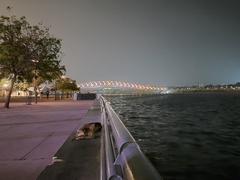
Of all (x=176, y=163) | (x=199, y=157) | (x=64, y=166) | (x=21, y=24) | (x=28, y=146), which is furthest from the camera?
(x=21, y=24)

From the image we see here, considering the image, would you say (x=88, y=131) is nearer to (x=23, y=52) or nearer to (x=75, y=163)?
(x=75, y=163)

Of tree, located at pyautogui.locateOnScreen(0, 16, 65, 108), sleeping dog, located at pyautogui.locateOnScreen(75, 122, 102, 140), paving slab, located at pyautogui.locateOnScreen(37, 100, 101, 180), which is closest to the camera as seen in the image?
paving slab, located at pyautogui.locateOnScreen(37, 100, 101, 180)

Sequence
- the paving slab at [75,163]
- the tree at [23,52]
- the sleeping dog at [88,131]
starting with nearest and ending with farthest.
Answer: the paving slab at [75,163] → the sleeping dog at [88,131] → the tree at [23,52]

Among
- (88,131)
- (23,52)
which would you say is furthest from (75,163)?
(23,52)

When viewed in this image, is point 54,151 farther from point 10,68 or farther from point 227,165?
point 10,68

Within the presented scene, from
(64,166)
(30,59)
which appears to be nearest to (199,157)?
(64,166)

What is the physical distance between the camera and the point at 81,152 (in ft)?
23.6

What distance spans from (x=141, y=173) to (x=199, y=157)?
1484 cm

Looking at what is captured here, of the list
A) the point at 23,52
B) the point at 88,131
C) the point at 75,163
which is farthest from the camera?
the point at 23,52

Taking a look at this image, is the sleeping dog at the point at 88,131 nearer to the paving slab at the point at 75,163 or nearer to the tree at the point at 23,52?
the paving slab at the point at 75,163

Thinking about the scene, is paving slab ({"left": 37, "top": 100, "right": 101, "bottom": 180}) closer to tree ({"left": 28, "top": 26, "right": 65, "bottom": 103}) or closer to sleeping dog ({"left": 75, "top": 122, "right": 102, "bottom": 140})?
sleeping dog ({"left": 75, "top": 122, "right": 102, "bottom": 140})

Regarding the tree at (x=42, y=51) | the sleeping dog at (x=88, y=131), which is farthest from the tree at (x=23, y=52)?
the sleeping dog at (x=88, y=131)

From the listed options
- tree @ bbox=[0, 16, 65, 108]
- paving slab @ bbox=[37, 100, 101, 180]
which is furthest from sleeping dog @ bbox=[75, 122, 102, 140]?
tree @ bbox=[0, 16, 65, 108]

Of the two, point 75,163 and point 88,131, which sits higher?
point 88,131
